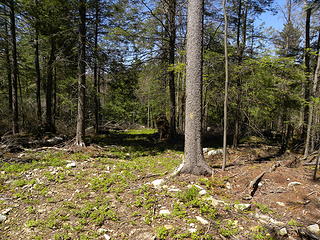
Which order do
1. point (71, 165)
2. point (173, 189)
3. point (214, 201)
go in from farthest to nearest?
point (71, 165) → point (173, 189) → point (214, 201)

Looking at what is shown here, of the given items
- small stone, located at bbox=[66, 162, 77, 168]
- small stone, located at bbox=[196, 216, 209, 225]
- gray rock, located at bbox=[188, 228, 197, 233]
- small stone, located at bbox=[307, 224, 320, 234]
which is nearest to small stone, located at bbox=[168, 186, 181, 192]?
small stone, located at bbox=[196, 216, 209, 225]

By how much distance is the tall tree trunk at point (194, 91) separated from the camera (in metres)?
4.55

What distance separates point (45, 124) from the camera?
37.3 ft

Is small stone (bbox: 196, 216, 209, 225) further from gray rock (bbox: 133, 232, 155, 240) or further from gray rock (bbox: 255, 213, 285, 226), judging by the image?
gray rock (bbox: 255, 213, 285, 226)

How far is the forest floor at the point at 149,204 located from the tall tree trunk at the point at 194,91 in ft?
1.24

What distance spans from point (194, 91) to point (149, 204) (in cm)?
274

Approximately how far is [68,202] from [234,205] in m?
3.26

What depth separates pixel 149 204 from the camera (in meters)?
3.57

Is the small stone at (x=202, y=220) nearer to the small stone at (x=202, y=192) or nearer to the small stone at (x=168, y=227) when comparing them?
the small stone at (x=168, y=227)

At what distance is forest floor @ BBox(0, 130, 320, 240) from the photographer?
9.53 ft

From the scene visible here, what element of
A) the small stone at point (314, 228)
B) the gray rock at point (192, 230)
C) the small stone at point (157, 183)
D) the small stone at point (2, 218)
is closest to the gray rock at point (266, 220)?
the small stone at point (314, 228)

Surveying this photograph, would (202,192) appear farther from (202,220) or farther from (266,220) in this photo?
(266,220)

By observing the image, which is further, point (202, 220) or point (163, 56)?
point (163, 56)

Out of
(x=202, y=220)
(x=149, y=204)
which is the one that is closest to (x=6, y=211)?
(x=149, y=204)
